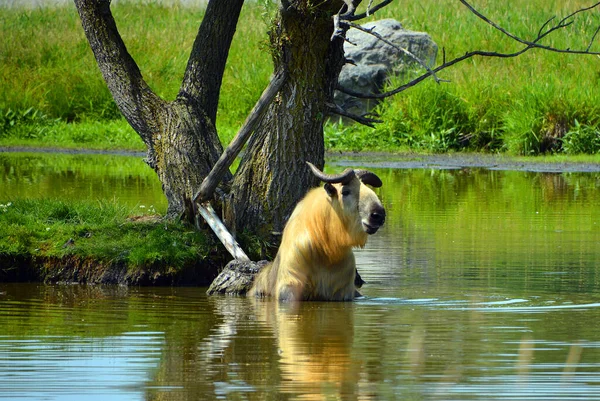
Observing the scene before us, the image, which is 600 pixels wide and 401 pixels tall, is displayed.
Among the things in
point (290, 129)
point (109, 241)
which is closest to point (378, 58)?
point (290, 129)

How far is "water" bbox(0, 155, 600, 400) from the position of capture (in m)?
7.05

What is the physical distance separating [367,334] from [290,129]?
3696 mm

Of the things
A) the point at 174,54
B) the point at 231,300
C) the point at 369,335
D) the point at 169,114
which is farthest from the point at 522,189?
the point at 174,54

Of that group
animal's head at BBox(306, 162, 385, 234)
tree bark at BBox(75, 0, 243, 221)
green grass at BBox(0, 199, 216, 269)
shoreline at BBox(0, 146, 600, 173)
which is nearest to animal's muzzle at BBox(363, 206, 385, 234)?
animal's head at BBox(306, 162, 385, 234)

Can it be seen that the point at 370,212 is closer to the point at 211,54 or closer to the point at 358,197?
the point at 358,197

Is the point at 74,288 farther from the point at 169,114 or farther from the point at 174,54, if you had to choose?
the point at 174,54

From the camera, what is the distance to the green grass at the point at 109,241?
12.0 meters

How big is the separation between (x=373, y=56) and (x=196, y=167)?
16.9m

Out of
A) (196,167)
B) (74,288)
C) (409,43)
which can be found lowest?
(74,288)

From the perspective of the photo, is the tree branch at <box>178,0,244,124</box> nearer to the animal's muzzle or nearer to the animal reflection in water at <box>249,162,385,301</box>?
the animal reflection in water at <box>249,162,385,301</box>

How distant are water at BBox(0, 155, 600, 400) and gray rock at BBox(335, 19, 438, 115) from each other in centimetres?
1370

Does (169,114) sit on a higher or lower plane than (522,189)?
higher

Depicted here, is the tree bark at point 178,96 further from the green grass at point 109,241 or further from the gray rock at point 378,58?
the gray rock at point 378,58

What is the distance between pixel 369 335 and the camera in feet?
29.3
